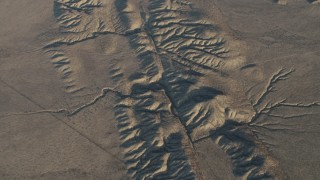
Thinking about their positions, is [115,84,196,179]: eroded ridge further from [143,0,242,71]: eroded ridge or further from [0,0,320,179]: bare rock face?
[143,0,242,71]: eroded ridge

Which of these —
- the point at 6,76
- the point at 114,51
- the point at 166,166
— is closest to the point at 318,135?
the point at 166,166

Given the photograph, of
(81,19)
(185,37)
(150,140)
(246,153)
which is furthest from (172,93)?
(81,19)

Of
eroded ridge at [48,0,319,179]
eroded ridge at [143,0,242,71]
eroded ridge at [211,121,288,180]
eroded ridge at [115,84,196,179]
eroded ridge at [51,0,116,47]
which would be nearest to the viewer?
eroded ridge at [211,121,288,180]

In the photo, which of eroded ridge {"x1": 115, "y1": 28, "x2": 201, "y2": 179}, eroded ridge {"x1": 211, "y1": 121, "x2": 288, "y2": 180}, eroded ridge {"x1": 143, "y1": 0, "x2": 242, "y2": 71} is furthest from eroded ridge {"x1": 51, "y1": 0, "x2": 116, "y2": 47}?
eroded ridge {"x1": 211, "y1": 121, "x2": 288, "y2": 180}

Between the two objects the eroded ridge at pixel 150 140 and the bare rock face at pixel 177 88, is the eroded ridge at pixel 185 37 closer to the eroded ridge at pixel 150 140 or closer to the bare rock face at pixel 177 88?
the bare rock face at pixel 177 88

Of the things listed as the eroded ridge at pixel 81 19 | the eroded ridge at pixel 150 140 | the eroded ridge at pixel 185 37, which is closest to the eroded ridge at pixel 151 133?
the eroded ridge at pixel 150 140

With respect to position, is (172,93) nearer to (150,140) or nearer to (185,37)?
(150,140)

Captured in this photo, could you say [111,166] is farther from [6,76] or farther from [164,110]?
[6,76]

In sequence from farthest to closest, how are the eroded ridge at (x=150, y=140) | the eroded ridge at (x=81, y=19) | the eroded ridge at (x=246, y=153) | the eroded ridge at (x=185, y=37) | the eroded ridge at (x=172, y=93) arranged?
1. the eroded ridge at (x=81, y=19)
2. the eroded ridge at (x=185, y=37)
3. the eroded ridge at (x=172, y=93)
4. the eroded ridge at (x=150, y=140)
5. the eroded ridge at (x=246, y=153)
